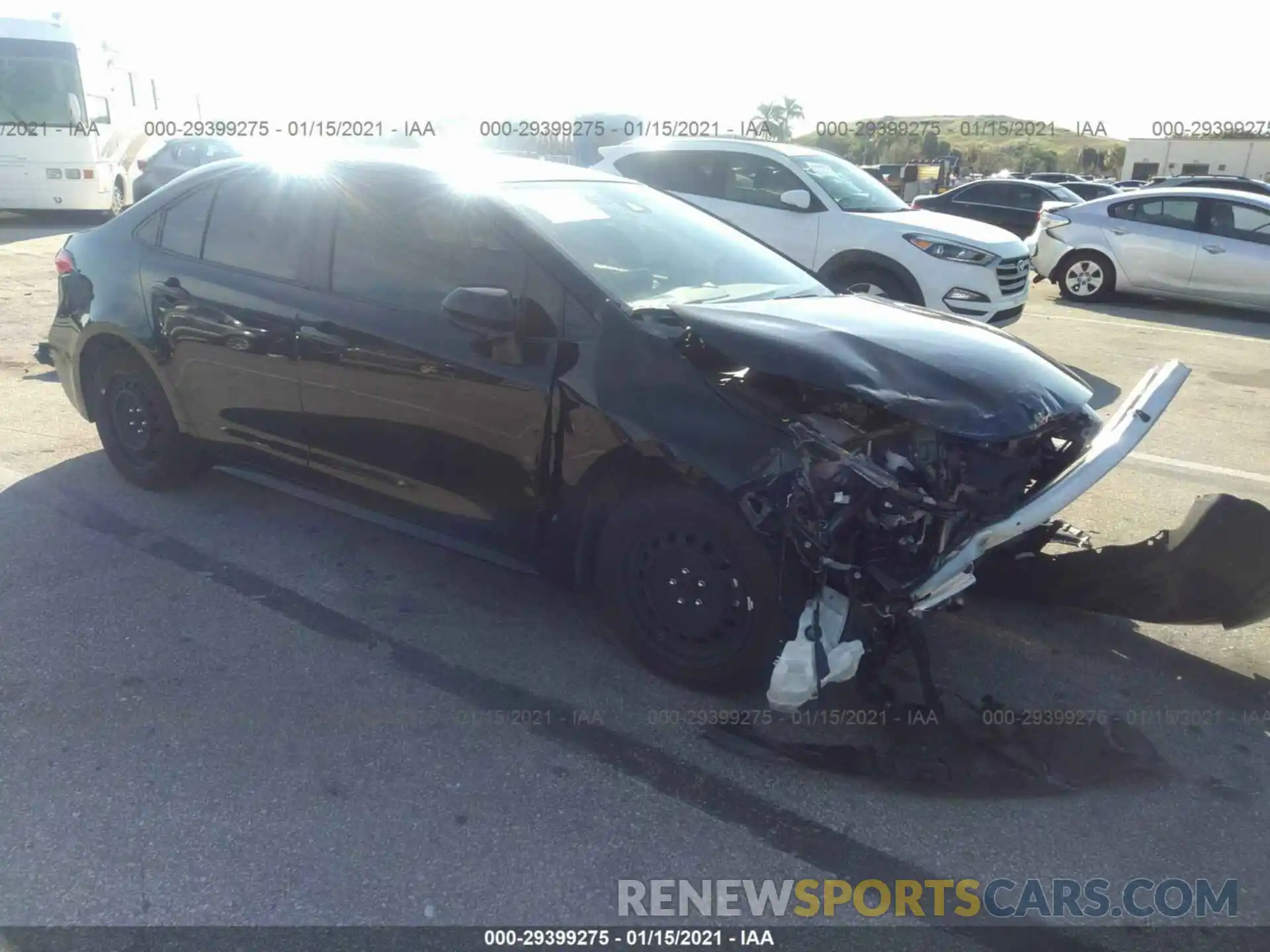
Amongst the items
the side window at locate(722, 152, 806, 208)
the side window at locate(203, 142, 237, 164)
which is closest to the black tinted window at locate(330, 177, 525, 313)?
the side window at locate(722, 152, 806, 208)

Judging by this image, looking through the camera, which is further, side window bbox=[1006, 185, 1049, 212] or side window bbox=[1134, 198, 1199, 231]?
side window bbox=[1006, 185, 1049, 212]

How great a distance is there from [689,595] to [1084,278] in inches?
463

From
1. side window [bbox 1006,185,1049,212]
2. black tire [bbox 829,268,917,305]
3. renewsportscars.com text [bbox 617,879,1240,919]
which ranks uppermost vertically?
side window [bbox 1006,185,1049,212]

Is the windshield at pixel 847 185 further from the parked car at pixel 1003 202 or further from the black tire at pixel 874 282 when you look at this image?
the parked car at pixel 1003 202

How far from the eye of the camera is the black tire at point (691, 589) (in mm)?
3066

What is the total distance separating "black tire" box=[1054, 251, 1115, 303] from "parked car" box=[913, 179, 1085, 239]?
4.83 m

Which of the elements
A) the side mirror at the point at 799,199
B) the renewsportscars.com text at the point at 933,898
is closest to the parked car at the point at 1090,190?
the side mirror at the point at 799,199

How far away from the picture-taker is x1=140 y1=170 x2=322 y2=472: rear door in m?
4.14

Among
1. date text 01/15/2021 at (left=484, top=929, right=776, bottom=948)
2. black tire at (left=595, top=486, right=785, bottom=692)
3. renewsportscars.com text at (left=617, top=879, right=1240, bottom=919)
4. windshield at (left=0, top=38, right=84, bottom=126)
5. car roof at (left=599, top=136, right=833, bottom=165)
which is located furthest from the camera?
windshield at (left=0, top=38, right=84, bottom=126)

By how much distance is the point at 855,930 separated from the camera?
2.42 m

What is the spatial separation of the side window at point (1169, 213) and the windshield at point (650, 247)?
10028mm

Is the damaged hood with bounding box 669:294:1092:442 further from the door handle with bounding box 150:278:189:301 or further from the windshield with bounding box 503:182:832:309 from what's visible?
the door handle with bounding box 150:278:189:301

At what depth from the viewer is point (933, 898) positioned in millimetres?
2537

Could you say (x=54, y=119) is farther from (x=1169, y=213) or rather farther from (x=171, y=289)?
(x=1169, y=213)
